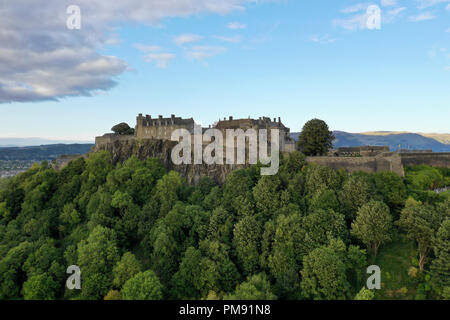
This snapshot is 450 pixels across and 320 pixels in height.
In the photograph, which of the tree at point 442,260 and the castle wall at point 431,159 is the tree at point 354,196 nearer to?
the tree at point 442,260

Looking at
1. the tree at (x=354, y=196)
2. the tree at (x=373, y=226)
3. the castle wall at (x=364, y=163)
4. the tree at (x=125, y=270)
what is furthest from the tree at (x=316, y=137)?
the tree at (x=125, y=270)

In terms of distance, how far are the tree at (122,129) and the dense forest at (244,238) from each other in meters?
31.8

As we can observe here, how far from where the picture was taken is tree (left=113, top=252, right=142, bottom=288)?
127ft

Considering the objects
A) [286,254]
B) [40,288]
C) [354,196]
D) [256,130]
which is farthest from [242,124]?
[40,288]

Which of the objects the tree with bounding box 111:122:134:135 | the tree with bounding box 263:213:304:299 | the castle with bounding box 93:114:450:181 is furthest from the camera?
the tree with bounding box 111:122:134:135

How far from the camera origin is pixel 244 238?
4112 centimetres

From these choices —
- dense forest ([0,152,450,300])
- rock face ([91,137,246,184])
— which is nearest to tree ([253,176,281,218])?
dense forest ([0,152,450,300])

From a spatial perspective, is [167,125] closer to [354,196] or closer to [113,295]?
[113,295]

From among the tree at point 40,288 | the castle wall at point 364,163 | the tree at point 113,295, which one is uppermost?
the castle wall at point 364,163

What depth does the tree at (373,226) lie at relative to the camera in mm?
37375

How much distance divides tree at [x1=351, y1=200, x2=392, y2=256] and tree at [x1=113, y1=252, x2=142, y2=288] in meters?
30.4

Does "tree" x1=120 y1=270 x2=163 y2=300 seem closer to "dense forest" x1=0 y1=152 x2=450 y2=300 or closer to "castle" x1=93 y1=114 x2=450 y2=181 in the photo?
"dense forest" x1=0 y1=152 x2=450 y2=300

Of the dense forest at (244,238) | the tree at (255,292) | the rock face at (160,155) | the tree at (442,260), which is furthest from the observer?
the rock face at (160,155)
